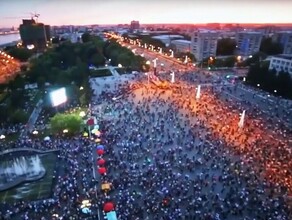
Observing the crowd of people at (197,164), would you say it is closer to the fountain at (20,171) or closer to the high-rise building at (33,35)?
the fountain at (20,171)

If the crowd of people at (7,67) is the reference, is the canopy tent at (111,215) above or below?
above

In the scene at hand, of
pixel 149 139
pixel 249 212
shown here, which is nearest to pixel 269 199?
pixel 249 212

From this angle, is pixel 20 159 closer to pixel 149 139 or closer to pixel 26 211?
pixel 26 211

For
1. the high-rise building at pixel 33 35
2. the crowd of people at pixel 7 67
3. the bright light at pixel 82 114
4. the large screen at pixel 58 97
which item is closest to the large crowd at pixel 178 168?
the bright light at pixel 82 114

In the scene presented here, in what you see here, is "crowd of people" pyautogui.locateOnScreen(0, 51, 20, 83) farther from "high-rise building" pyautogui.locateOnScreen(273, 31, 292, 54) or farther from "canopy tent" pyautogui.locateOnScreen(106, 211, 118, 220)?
"high-rise building" pyautogui.locateOnScreen(273, 31, 292, 54)

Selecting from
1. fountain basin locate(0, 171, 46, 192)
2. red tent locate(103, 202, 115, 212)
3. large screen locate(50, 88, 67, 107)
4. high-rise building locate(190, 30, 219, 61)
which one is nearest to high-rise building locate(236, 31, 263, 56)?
high-rise building locate(190, 30, 219, 61)

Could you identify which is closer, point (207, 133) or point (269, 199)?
point (269, 199)
